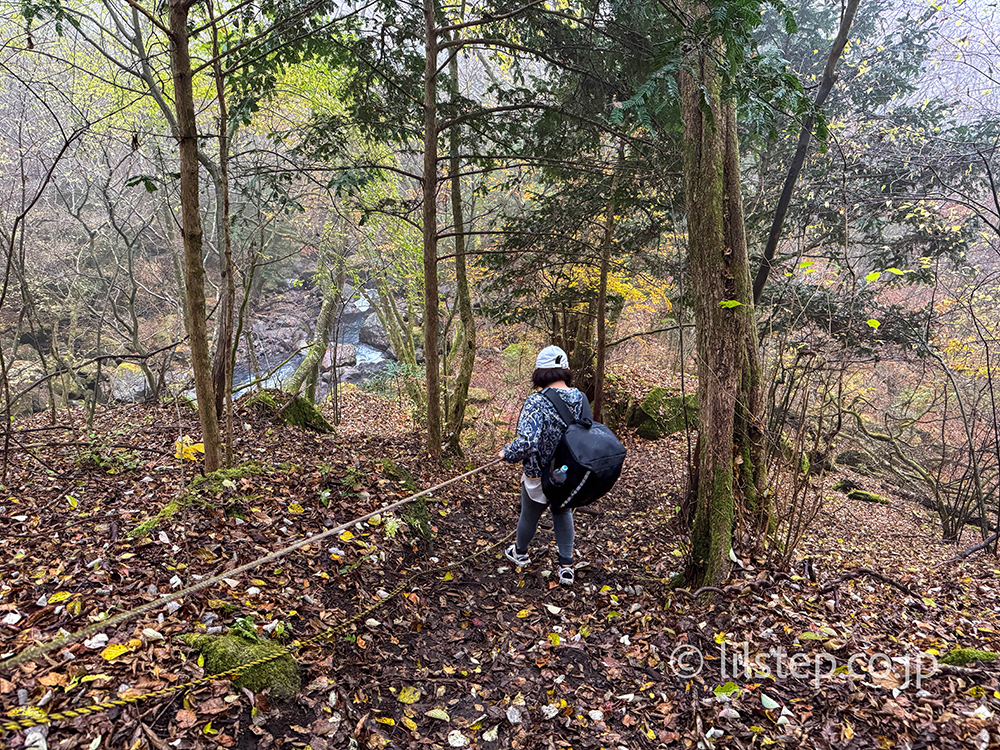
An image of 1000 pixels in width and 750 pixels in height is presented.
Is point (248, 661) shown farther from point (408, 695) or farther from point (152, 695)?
point (408, 695)

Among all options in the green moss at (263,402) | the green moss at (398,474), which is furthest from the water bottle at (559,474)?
the green moss at (263,402)

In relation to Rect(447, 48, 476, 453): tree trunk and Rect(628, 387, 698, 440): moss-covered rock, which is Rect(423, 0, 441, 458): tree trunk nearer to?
Rect(447, 48, 476, 453): tree trunk

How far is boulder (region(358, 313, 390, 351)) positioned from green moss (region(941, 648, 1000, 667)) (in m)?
22.1

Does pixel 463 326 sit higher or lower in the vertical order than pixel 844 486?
higher

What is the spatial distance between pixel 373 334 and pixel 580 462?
69.8ft

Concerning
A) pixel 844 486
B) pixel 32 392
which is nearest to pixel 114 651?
pixel 844 486

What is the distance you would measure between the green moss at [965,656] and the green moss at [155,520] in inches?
198

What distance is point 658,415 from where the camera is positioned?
10555mm

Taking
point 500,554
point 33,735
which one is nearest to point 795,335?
point 500,554

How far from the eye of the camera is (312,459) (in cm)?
546

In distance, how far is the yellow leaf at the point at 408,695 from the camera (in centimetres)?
276

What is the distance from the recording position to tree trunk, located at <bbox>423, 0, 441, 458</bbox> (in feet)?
17.2

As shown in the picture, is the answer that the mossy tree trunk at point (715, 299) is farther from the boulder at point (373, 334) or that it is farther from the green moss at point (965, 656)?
the boulder at point (373, 334)

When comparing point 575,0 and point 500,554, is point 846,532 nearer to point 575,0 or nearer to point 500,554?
point 500,554
